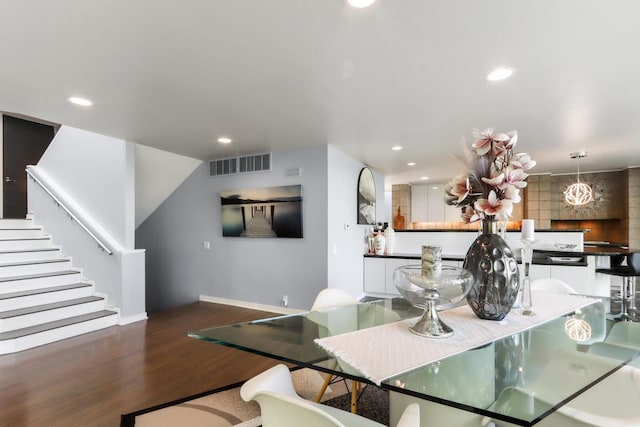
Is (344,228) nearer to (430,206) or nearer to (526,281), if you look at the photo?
(526,281)

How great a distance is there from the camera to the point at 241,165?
4.84 metres

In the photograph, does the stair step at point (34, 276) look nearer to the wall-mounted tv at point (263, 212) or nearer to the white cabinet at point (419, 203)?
the wall-mounted tv at point (263, 212)

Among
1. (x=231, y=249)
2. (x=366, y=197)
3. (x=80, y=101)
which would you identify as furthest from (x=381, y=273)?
(x=80, y=101)

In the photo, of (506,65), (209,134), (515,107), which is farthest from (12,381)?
(515,107)

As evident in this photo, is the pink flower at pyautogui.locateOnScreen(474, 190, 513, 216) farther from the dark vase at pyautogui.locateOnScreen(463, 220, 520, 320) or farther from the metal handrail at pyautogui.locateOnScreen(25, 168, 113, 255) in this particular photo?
the metal handrail at pyautogui.locateOnScreen(25, 168, 113, 255)

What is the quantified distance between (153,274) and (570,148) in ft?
22.9

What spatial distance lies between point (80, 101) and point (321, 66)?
215cm

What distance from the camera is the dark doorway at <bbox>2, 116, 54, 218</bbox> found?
240 inches

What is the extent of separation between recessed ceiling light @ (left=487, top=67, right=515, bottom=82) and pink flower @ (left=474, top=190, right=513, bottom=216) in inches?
48.8

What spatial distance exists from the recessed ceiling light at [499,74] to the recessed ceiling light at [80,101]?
3.23m

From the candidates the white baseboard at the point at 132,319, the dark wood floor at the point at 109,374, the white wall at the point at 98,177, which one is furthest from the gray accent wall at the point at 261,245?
the dark wood floor at the point at 109,374

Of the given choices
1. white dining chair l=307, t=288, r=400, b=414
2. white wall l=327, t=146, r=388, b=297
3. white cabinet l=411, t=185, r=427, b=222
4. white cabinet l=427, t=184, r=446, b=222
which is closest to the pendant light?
white cabinet l=427, t=184, r=446, b=222

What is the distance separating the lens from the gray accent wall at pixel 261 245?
426cm

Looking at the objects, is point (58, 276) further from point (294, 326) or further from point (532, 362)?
point (532, 362)
